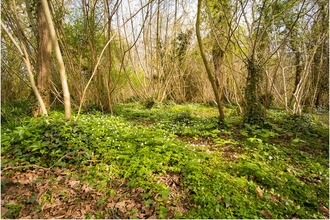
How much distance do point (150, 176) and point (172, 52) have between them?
7271mm

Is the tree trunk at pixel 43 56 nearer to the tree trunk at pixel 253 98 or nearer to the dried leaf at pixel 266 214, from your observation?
the dried leaf at pixel 266 214

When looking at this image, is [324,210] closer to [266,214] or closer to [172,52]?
[266,214]

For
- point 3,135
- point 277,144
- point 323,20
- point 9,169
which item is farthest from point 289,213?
point 323,20

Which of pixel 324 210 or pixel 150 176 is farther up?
pixel 150 176

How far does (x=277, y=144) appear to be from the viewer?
10.3ft

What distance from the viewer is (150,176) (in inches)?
83.4

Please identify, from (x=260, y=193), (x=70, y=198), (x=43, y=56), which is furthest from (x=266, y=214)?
(x=43, y=56)

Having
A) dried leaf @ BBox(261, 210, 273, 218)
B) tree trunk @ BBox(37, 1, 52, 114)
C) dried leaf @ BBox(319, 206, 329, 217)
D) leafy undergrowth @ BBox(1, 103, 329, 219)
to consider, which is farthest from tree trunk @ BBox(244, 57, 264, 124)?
tree trunk @ BBox(37, 1, 52, 114)

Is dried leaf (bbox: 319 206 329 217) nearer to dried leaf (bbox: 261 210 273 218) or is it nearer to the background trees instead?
dried leaf (bbox: 261 210 273 218)

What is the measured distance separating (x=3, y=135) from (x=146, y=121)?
300 centimetres

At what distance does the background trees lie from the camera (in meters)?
4.09

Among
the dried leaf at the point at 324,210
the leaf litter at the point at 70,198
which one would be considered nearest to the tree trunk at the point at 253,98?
the dried leaf at the point at 324,210

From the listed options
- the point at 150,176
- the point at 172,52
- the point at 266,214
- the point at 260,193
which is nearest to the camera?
the point at 266,214

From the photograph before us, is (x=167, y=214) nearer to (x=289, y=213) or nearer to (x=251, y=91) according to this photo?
(x=289, y=213)
